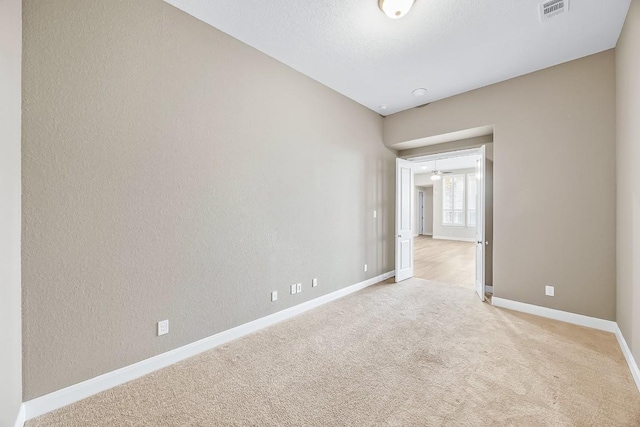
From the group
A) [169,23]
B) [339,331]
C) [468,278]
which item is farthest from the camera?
[468,278]

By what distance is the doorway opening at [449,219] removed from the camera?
411 cm

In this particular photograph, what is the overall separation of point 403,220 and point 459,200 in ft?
23.7

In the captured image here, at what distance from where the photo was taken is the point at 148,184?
217 cm

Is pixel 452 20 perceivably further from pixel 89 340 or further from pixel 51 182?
pixel 89 340

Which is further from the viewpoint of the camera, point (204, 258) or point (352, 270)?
point (352, 270)

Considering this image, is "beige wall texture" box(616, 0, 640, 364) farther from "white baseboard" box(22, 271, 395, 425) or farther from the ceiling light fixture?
"white baseboard" box(22, 271, 395, 425)

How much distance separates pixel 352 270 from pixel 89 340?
3.26 meters

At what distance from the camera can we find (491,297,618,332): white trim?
2.90m

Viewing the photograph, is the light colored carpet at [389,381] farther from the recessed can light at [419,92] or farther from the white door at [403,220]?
the recessed can light at [419,92]

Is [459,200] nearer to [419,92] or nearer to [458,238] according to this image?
[458,238]

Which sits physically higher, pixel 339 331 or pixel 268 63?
pixel 268 63

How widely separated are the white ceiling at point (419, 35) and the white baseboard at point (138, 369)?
10.2ft

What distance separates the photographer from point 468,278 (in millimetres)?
5051

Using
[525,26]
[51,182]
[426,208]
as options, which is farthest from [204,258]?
[426,208]
